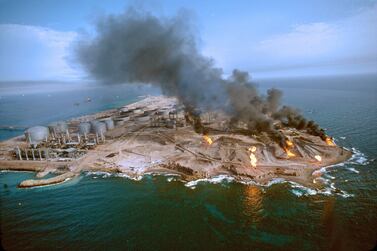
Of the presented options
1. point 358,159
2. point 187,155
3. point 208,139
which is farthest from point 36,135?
point 358,159

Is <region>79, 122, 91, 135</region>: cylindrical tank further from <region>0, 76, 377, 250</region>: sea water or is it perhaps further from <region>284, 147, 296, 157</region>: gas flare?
<region>284, 147, 296, 157</region>: gas flare

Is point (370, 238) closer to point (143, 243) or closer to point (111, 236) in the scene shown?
point (143, 243)

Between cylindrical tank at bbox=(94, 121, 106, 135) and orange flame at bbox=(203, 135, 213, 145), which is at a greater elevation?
cylindrical tank at bbox=(94, 121, 106, 135)

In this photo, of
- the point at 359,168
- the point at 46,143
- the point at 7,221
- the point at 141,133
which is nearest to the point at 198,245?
the point at 7,221

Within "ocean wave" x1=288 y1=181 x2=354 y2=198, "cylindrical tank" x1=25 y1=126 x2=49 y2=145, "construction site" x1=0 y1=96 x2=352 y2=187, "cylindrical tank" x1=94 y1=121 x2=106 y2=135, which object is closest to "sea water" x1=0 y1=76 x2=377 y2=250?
"ocean wave" x1=288 y1=181 x2=354 y2=198

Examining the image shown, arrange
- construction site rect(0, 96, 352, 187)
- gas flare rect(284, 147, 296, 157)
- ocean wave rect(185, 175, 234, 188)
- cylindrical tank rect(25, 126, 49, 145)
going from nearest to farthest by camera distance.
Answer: ocean wave rect(185, 175, 234, 188)
construction site rect(0, 96, 352, 187)
gas flare rect(284, 147, 296, 157)
cylindrical tank rect(25, 126, 49, 145)

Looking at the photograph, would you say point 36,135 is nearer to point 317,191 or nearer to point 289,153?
point 289,153

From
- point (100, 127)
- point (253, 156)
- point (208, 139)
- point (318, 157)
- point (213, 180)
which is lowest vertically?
point (213, 180)
